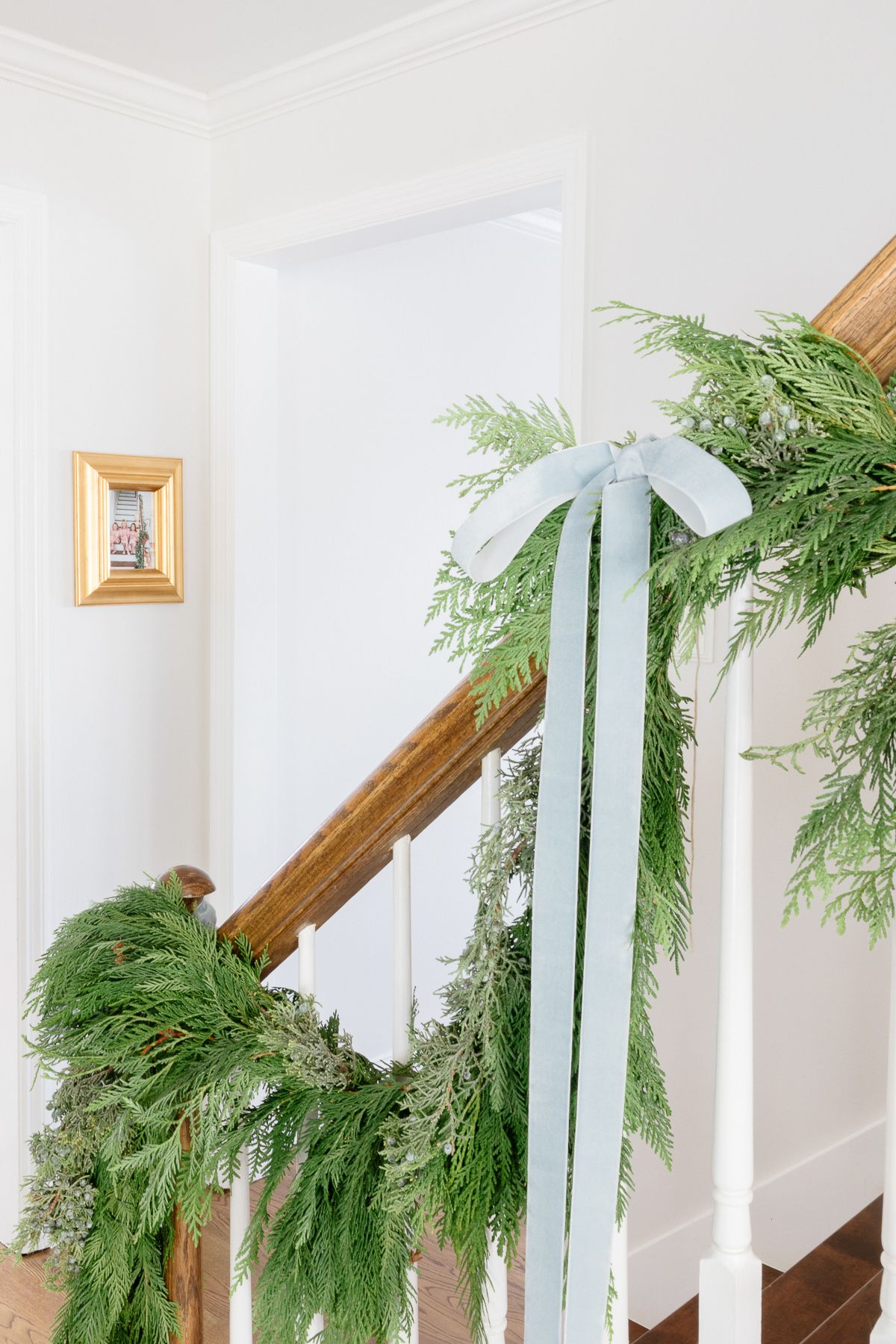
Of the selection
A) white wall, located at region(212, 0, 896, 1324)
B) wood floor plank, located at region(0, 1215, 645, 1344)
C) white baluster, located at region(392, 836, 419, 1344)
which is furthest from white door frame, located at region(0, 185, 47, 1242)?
white baluster, located at region(392, 836, 419, 1344)

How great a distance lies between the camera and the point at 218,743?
3.20 meters

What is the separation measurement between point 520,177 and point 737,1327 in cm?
217

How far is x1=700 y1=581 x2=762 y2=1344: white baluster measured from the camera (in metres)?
0.69

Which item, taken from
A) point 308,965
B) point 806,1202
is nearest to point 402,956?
point 308,965

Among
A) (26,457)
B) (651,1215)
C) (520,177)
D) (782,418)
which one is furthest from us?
(26,457)

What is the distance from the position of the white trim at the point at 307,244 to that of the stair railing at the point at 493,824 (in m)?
1.48

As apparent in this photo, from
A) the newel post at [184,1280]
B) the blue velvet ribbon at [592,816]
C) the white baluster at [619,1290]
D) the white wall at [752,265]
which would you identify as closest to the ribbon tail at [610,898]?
the blue velvet ribbon at [592,816]

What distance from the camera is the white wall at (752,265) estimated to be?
6.20 feet

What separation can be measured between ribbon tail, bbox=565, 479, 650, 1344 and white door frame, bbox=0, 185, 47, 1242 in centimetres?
241

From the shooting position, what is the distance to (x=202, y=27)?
259 centimetres

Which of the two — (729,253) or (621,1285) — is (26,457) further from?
(621,1285)

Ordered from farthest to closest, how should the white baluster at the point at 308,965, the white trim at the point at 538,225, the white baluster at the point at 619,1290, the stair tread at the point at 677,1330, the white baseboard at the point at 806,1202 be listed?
the white trim at the point at 538,225
the white baseboard at the point at 806,1202
the stair tread at the point at 677,1330
the white baluster at the point at 308,965
the white baluster at the point at 619,1290

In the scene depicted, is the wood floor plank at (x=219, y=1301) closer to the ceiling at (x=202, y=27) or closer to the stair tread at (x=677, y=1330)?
the stair tread at (x=677, y=1330)

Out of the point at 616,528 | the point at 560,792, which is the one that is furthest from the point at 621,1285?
the point at 616,528
